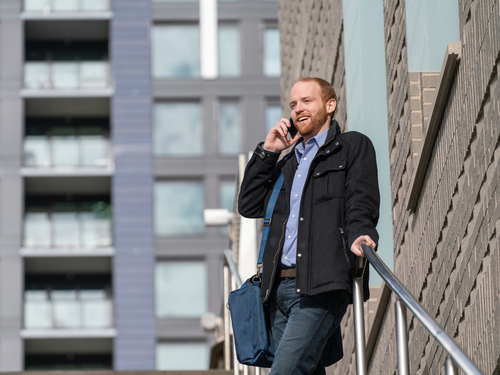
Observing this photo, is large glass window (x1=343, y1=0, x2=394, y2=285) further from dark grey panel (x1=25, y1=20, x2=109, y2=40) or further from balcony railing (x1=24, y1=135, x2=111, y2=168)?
dark grey panel (x1=25, y1=20, x2=109, y2=40)

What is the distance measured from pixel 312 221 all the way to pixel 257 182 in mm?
497

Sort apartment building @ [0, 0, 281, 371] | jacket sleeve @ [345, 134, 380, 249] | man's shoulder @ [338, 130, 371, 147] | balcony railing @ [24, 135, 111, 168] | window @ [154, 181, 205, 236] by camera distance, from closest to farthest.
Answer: jacket sleeve @ [345, 134, 380, 249] → man's shoulder @ [338, 130, 371, 147] → apartment building @ [0, 0, 281, 371] → balcony railing @ [24, 135, 111, 168] → window @ [154, 181, 205, 236]

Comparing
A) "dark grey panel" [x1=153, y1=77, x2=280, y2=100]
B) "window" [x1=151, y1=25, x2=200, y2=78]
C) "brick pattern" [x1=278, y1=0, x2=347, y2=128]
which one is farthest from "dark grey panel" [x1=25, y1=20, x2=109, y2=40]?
"brick pattern" [x1=278, y1=0, x2=347, y2=128]

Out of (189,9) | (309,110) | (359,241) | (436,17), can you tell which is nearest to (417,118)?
(436,17)

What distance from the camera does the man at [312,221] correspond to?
3.72 meters

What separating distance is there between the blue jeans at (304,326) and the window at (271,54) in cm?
2769

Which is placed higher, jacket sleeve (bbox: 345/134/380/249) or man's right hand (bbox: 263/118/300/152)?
man's right hand (bbox: 263/118/300/152)

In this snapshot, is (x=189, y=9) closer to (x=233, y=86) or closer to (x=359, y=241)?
(x=233, y=86)

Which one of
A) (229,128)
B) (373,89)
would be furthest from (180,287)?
(373,89)

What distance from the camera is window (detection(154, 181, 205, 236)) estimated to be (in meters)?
30.6

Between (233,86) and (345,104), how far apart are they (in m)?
24.5

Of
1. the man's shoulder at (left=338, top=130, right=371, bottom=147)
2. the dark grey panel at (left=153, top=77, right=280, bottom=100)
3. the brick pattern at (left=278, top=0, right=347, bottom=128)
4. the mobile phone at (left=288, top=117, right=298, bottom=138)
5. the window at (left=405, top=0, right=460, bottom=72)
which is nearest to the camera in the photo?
the man's shoulder at (left=338, top=130, right=371, bottom=147)

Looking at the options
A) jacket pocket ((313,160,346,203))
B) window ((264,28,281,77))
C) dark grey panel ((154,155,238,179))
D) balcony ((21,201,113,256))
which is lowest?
balcony ((21,201,113,256))

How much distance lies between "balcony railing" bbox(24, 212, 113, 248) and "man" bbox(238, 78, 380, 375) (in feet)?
85.8
